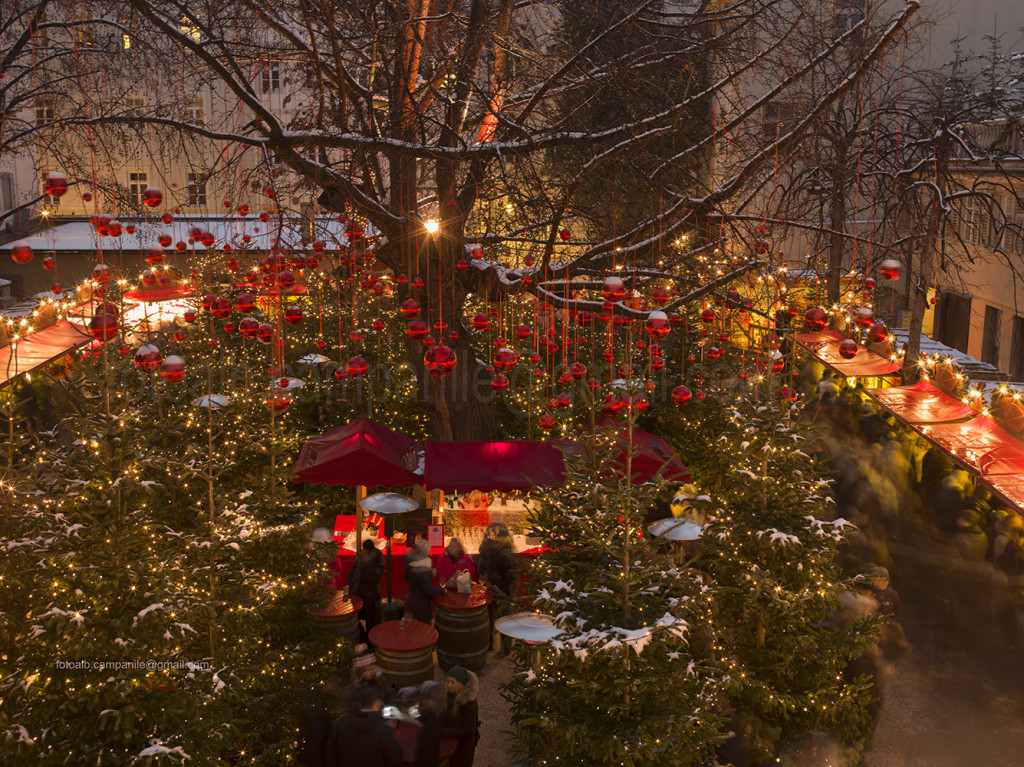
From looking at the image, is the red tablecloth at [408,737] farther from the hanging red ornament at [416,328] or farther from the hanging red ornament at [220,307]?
the hanging red ornament at [220,307]

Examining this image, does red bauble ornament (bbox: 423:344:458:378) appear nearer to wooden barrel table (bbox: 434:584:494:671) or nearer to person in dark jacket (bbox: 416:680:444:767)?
wooden barrel table (bbox: 434:584:494:671)

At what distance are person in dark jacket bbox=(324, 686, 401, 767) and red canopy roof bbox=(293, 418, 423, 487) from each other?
4.41m

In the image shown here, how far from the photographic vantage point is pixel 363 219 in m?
12.8

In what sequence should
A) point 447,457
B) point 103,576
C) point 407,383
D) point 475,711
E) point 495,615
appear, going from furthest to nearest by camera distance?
point 407,383, point 447,457, point 495,615, point 475,711, point 103,576

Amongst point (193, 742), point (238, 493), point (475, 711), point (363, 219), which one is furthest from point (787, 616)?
point (363, 219)

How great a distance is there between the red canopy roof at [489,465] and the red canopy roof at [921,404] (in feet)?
18.7

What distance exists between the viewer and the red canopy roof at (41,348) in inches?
519

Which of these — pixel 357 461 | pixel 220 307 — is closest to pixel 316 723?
pixel 220 307

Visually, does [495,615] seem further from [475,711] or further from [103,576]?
[103,576]

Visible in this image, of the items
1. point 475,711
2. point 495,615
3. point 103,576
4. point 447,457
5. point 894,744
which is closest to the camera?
point 103,576

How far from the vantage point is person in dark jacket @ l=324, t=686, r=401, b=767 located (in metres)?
6.12

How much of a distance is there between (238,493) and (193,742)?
3.49 m

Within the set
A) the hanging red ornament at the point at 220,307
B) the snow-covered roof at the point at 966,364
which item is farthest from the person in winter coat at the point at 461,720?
the snow-covered roof at the point at 966,364

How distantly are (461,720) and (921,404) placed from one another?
9804mm
